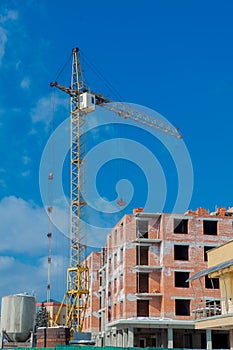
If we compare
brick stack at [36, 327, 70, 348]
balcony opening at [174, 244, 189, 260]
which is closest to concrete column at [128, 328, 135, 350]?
balcony opening at [174, 244, 189, 260]

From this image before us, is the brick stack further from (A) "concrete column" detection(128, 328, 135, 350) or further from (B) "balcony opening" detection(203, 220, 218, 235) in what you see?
(B) "balcony opening" detection(203, 220, 218, 235)

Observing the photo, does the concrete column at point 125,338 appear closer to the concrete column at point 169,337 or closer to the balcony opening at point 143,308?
the balcony opening at point 143,308

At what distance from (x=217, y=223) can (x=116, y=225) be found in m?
Answer: 13.7

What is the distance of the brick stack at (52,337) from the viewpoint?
112ft

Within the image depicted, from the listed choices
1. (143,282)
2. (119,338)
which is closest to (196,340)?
(143,282)

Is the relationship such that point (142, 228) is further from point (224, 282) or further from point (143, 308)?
point (224, 282)

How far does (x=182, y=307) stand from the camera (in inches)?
2482

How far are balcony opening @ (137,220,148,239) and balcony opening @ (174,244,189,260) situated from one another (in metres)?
4.56

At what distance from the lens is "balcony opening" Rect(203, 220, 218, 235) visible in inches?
2589

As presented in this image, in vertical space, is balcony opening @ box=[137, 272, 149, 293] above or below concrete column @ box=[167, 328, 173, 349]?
above

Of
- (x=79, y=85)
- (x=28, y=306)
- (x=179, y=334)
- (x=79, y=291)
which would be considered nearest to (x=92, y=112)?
(x=79, y=85)

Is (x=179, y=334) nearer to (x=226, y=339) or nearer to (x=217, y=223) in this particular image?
(x=226, y=339)

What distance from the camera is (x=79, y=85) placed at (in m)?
87.0

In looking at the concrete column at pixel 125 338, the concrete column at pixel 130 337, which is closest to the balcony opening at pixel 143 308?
the concrete column at pixel 130 337
